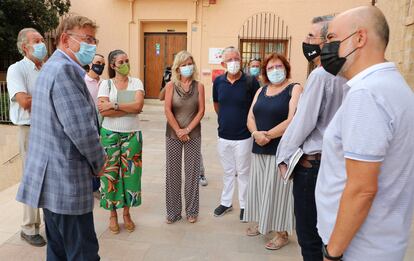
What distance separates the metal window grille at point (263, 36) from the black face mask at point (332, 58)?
31.4 feet

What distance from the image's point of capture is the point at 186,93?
3586mm

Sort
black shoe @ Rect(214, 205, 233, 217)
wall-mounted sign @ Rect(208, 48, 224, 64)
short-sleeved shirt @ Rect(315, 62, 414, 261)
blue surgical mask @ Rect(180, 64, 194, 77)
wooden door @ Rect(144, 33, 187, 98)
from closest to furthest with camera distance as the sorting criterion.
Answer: short-sleeved shirt @ Rect(315, 62, 414, 261) → blue surgical mask @ Rect(180, 64, 194, 77) → black shoe @ Rect(214, 205, 233, 217) → wall-mounted sign @ Rect(208, 48, 224, 64) → wooden door @ Rect(144, 33, 187, 98)

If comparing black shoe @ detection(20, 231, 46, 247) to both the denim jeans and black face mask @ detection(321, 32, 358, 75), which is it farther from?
black face mask @ detection(321, 32, 358, 75)

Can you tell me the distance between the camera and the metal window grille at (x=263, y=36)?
10.8 metres

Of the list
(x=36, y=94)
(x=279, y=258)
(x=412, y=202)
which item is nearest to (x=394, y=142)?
(x=412, y=202)

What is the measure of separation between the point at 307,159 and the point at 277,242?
1.35 m

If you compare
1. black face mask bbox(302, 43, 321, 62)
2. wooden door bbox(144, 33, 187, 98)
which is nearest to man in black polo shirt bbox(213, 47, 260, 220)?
black face mask bbox(302, 43, 321, 62)

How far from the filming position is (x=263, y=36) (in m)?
10.9

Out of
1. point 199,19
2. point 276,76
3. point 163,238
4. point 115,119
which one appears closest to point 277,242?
point 163,238

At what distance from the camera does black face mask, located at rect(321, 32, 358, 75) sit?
1.42 m

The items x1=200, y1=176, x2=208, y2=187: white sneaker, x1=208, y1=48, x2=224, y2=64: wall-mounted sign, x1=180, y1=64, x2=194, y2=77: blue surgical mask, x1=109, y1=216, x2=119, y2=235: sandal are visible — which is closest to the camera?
x1=109, y1=216, x2=119, y2=235: sandal

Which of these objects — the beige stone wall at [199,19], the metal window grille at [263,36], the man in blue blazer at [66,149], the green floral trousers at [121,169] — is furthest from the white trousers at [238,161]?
the beige stone wall at [199,19]

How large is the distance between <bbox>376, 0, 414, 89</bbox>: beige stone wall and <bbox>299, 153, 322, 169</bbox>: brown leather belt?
3764 millimetres

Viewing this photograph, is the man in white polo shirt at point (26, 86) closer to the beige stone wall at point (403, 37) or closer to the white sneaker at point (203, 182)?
the white sneaker at point (203, 182)
